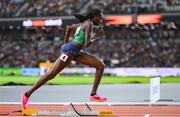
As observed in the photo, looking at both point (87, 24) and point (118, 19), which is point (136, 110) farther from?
point (118, 19)

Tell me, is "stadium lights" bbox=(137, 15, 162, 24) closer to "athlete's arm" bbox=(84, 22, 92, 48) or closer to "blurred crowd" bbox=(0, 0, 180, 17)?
"blurred crowd" bbox=(0, 0, 180, 17)

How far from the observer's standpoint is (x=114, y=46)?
4094 centimetres

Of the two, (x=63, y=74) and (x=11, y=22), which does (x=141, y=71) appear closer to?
(x=63, y=74)

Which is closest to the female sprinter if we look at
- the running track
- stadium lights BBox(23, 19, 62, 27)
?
the running track

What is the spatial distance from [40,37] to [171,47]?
1190 centimetres

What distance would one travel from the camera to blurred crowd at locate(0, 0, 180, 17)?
1531 inches

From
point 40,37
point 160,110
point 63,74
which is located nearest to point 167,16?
point 63,74

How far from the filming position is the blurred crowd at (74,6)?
38875 millimetres

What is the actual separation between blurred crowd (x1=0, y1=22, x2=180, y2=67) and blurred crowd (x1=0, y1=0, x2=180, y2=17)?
2333 millimetres

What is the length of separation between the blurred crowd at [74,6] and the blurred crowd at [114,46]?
233 cm

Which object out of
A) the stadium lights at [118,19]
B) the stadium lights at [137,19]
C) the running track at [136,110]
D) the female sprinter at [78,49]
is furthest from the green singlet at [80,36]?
the stadium lights at [118,19]

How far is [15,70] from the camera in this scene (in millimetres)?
39750

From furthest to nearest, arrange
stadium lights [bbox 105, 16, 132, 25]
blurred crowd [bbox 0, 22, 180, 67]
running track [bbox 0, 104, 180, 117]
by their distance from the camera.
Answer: blurred crowd [bbox 0, 22, 180, 67]
stadium lights [bbox 105, 16, 132, 25]
running track [bbox 0, 104, 180, 117]

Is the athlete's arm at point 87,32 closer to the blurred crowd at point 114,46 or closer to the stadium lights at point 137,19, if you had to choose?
the stadium lights at point 137,19
